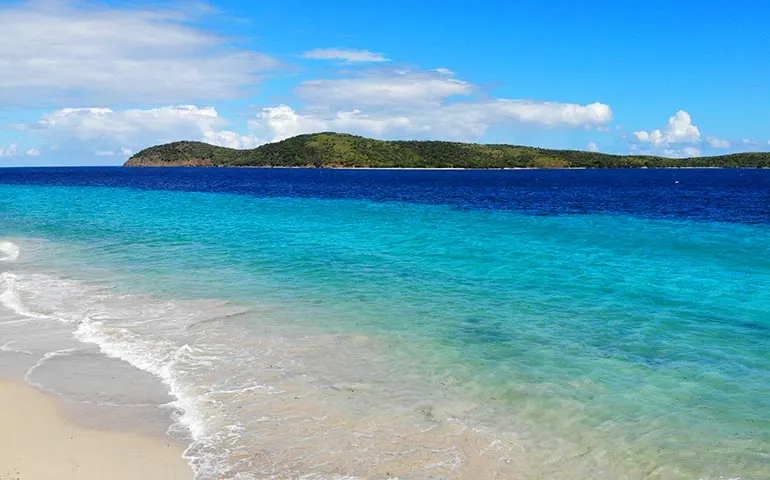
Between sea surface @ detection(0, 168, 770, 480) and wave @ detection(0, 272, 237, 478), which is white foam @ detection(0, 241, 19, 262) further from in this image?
wave @ detection(0, 272, 237, 478)

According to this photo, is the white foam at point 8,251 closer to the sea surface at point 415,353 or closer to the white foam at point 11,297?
the sea surface at point 415,353

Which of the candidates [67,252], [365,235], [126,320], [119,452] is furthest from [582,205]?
[119,452]

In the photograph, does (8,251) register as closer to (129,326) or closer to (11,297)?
(11,297)

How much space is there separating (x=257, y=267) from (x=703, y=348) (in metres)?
16.0

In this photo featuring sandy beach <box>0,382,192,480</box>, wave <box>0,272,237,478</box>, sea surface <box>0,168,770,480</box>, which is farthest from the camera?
wave <box>0,272,237,478</box>

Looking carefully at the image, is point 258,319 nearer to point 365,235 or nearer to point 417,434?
point 417,434

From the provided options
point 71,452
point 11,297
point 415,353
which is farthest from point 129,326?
point 415,353

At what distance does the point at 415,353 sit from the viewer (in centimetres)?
1323

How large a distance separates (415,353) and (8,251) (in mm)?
23965

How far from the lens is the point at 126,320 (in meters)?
15.9

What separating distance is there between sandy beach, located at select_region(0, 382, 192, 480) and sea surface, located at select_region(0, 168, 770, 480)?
1.80 feet

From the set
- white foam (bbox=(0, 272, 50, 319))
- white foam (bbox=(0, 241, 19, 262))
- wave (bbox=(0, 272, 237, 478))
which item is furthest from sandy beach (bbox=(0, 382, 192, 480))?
white foam (bbox=(0, 241, 19, 262))

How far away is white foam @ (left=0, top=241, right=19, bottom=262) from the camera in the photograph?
85.5 ft

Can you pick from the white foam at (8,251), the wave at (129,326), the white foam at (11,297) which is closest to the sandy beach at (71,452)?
the wave at (129,326)
